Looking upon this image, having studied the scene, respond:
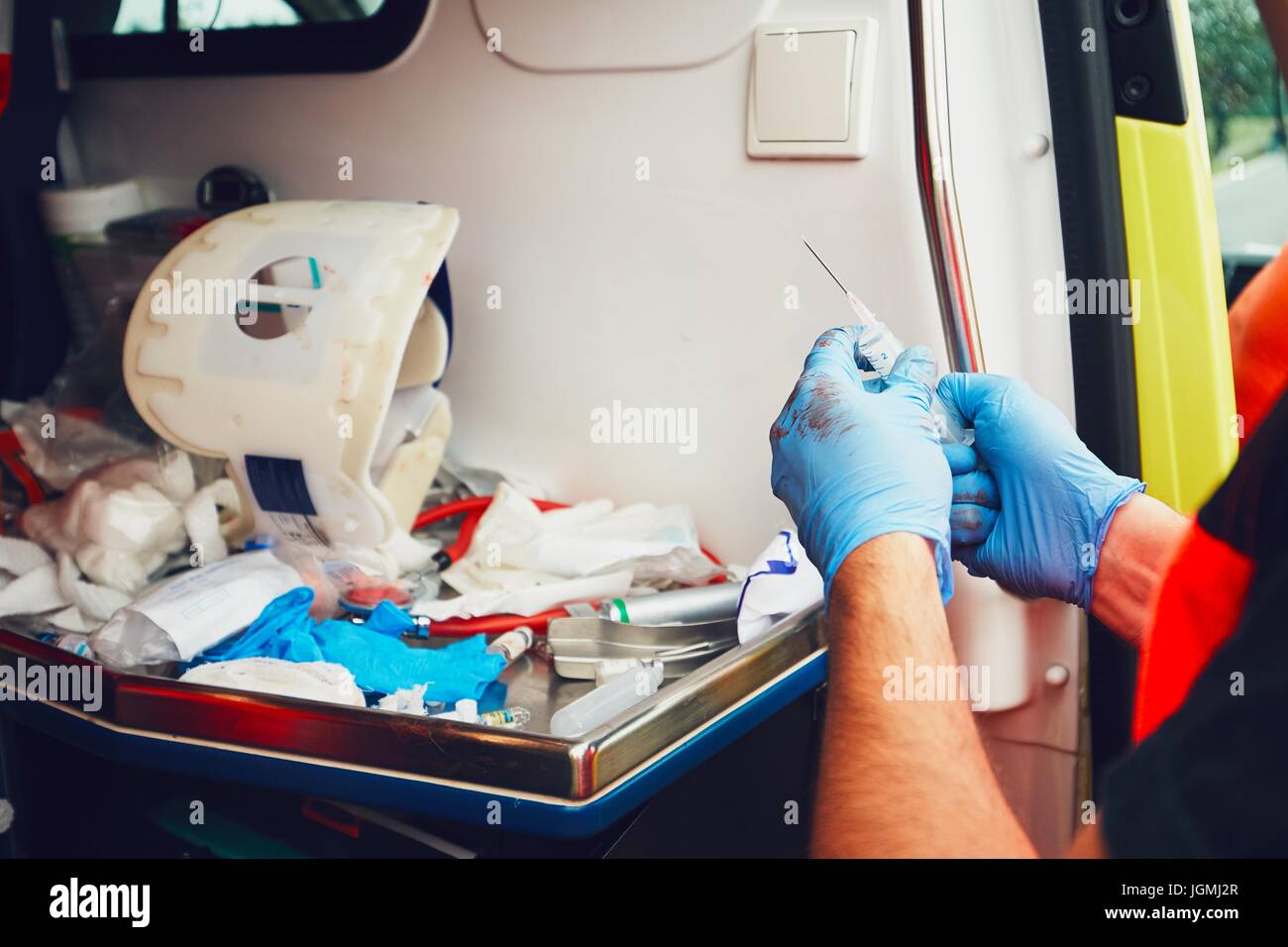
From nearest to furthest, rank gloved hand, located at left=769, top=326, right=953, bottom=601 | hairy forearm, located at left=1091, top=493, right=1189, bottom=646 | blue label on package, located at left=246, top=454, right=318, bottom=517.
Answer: gloved hand, located at left=769, top=326, right=953, bottom=601 → hairy forearm, located at left=1091, top=493, right=1189, bottom=646 → blue label on package, located at left=246, top=454, right=318, bottom=517

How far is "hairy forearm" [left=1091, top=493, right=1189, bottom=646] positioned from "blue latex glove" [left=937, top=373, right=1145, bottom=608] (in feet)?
0.04

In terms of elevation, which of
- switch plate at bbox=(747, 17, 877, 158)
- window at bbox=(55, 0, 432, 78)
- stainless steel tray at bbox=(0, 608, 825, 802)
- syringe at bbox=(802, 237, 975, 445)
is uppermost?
window at bbox=(55, 0, 432, 78)

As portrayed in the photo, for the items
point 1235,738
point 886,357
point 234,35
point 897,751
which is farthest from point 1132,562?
point 234,35

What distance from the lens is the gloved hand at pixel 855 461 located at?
0.95m

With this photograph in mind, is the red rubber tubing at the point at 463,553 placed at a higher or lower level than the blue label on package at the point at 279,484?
lower

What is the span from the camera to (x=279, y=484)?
1.37 metres

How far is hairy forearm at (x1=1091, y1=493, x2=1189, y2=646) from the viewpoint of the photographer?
108 centimetres

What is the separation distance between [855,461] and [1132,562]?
0.33 metres

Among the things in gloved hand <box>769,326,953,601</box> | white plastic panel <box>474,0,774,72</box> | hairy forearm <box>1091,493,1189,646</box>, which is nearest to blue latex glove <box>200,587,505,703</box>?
gloved hand <box>769,326,953,601</box>

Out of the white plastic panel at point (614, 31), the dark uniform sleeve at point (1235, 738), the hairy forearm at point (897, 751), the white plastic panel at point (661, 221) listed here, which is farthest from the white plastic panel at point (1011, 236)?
the dark uniform sleeve at point (1235, 738)

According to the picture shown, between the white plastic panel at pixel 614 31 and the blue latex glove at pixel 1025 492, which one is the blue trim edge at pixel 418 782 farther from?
the white plastic panel at pixel 614 31

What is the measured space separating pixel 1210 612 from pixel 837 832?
0.87ft

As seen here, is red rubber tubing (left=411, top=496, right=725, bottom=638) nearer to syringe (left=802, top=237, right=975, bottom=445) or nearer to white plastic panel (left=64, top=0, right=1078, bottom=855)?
white plastic panel (left=64, top=0, right=1078, bottom=855)

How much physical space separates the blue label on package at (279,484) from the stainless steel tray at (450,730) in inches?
11.7
